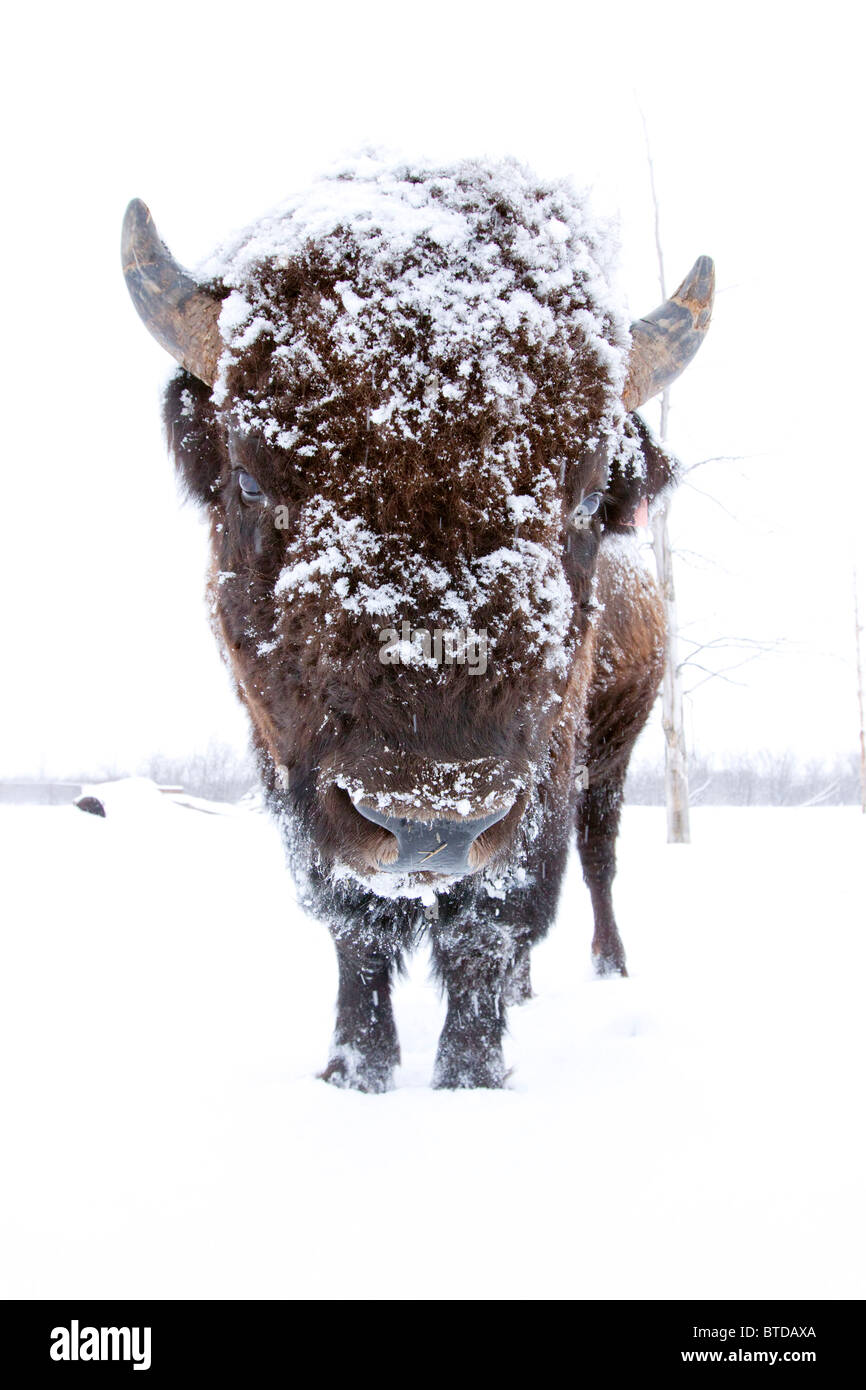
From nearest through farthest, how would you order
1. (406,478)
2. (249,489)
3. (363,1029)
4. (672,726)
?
(406,478) → (249,489) → (363,1029) → (672,726)

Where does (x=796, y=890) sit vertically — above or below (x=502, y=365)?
below

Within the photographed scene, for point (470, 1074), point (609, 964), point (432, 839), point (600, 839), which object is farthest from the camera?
point (600, 839)

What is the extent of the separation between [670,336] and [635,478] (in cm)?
51

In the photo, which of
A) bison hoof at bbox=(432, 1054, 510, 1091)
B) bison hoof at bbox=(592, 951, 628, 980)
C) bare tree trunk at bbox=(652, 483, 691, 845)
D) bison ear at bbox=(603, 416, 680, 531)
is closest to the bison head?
bison ear at bbox=(603, 416, 680, 531)

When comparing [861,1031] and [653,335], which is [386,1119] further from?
[653,335]

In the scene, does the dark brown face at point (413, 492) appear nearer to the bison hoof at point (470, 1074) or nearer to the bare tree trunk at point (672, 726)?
the bison hoof at point (470, 1074)

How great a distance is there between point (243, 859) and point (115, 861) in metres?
2.15

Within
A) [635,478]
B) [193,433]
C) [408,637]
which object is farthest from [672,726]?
[408,637]

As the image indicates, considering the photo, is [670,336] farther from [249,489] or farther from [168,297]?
[168,297]

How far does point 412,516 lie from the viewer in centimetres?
204

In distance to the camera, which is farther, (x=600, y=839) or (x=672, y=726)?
(x=672, y=726)

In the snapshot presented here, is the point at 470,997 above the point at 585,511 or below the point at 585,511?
below
